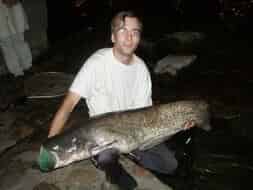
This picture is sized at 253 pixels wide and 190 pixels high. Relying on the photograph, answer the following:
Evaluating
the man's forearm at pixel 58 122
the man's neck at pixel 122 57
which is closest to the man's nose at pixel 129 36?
the man's neck at pixel 122 57

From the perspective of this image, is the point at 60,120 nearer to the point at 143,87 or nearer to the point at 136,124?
the point at 136,124

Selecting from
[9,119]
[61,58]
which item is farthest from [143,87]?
[61,58]

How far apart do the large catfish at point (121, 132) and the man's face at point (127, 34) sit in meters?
0.71

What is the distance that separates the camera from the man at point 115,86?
336 cm

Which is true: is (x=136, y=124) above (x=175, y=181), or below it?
above

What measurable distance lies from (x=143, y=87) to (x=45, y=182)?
1610mm

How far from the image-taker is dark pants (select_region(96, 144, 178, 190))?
3.29 metres

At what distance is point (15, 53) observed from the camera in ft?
24.8

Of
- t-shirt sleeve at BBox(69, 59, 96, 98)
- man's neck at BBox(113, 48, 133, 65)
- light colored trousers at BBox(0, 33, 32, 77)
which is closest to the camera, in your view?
t-shirt sleeve at BBox(69, 59, 96, 98)

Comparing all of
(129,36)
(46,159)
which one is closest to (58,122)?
(46,159)

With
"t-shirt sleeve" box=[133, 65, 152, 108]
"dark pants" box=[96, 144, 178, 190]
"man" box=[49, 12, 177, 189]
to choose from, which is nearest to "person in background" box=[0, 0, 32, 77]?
"man" box=[49, 12, 177, 189]

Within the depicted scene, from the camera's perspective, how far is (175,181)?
4.47m

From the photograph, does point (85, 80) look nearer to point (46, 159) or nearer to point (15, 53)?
point (46, 159)

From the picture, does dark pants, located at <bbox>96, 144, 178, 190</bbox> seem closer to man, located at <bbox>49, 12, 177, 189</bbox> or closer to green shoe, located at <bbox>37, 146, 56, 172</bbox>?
man, located at <bbox>49, 12, 177, 189</bbox>
